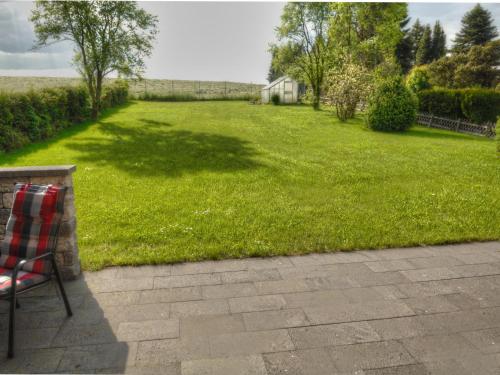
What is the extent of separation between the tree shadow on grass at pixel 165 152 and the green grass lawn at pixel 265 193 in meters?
0.04

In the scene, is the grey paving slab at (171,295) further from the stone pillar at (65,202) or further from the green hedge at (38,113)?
the green hedge at (38,113)

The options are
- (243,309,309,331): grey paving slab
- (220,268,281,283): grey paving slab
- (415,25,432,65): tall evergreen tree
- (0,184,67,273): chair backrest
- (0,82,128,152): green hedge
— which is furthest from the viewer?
(415,25,432,65): tall evergreen tree

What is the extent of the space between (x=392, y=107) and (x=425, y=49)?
4316cm

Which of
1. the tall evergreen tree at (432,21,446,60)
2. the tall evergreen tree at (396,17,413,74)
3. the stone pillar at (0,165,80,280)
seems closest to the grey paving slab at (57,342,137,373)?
the stone pillar at (0,165,80,280)

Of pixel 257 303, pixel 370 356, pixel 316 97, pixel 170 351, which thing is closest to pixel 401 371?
pixel 370 356

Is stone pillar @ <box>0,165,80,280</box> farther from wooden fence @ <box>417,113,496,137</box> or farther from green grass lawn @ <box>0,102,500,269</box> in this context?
wooden fence @ <box>417,113,496,137</box>

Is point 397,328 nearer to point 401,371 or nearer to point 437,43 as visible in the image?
point 401,371

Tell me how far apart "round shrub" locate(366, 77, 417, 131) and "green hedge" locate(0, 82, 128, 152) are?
14.7 metres

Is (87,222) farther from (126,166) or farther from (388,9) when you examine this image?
(388,9)

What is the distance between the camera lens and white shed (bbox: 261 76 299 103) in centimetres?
3673

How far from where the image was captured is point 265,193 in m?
7.62

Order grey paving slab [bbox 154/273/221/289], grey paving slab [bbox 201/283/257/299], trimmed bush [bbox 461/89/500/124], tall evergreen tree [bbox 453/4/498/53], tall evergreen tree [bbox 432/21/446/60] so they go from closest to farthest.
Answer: grey paving slab [bbox 201/283/257/299] < grey paving slab [bbox 154/273/221/289] < trimmed bush [bbox 461/89/500/124] < tall evergreen tree [bbox 453/4/498/53] < tall evergreen tree [bbox 432/21/446/60]

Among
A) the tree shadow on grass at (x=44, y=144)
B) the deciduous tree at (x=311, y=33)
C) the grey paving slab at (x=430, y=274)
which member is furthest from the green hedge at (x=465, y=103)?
the tree shadow on grass at (x=44, y=144)

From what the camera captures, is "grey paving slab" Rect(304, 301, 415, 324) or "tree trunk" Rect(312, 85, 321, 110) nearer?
"grey paving slab" Rect(304, 301, 415, 324)
